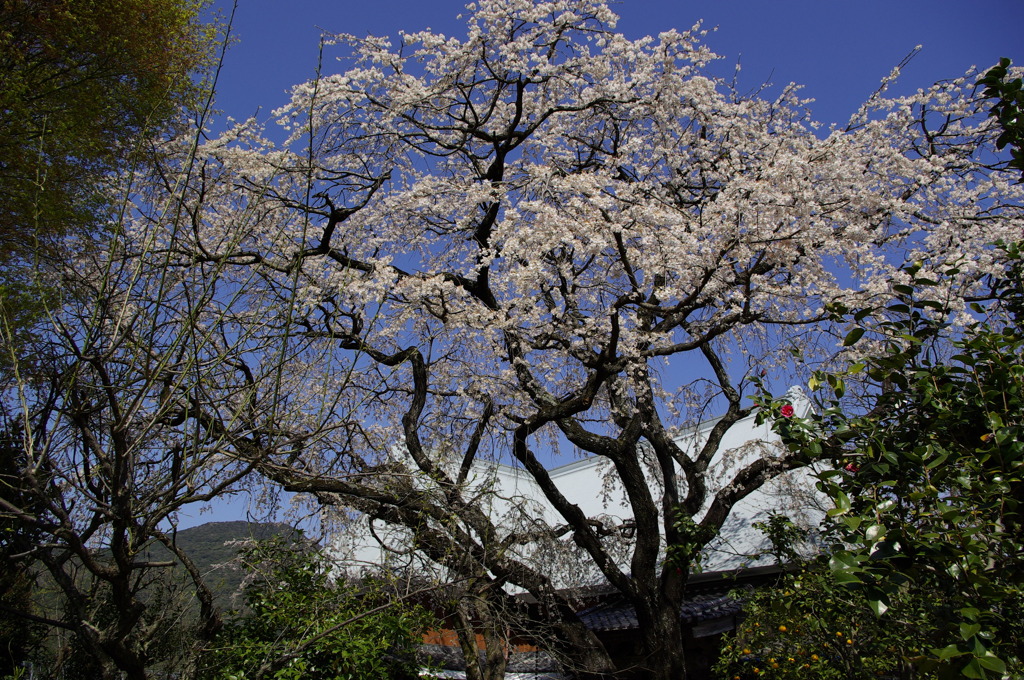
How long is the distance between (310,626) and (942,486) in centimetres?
327

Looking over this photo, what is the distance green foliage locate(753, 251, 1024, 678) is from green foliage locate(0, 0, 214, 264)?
4.76 metres

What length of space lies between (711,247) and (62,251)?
593 cm

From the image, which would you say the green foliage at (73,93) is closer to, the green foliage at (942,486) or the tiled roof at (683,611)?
the green foliage at (942,486)

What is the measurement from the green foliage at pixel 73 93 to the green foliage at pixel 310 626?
2.96 m

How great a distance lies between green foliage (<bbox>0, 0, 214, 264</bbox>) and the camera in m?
4.75

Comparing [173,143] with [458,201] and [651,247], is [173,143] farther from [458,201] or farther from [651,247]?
[651,247]

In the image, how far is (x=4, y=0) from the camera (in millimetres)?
5004

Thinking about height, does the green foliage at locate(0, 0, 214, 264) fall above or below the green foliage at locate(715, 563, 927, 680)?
above

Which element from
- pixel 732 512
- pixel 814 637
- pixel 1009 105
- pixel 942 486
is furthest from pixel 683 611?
pixel 1009 105

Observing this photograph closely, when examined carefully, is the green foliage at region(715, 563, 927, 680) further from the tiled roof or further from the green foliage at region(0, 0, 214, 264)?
the green foliage at region(0, 0, 214, 264)

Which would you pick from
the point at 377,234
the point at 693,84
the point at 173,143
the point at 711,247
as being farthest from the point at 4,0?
the point at 693,84

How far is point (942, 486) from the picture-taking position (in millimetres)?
2336

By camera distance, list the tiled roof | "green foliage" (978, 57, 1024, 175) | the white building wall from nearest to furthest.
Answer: "green foliage" (978, 57, 1024, 175) → the white building wall → the tiled roof

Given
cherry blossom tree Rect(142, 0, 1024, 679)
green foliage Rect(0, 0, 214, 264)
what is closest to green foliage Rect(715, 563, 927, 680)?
cherry blossom tree Rect(142, 0, 1024, 679)
